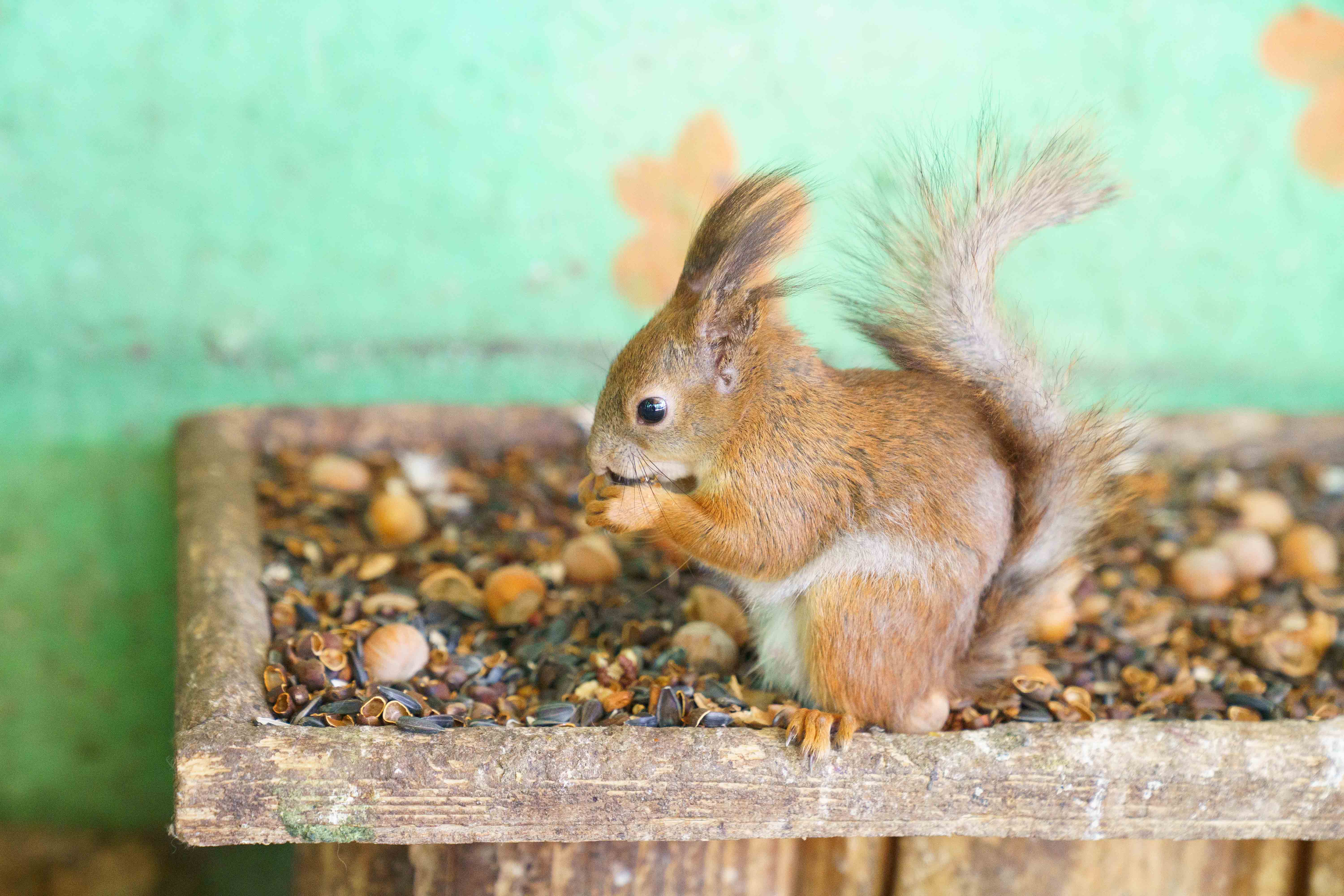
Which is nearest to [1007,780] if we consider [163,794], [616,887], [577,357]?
[616,887]

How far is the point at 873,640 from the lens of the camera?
93 centimetres

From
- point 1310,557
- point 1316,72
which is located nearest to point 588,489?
point 1310,557

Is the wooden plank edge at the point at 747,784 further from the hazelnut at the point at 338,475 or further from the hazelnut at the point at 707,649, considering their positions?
the hazelnut at the point at 338,475

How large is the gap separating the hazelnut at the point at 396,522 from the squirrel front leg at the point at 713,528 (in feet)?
1.53

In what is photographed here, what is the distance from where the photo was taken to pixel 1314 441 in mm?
1675

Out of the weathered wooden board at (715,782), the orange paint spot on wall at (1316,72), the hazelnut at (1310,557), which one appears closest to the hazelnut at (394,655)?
the weathered wooden board at (715,782)

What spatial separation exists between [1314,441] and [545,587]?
1.20 m

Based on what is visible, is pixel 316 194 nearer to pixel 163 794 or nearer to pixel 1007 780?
pixel 163 794

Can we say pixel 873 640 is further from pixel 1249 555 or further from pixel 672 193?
pixel 672 193

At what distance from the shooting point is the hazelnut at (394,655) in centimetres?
103

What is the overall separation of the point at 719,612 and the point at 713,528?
0.79 ft

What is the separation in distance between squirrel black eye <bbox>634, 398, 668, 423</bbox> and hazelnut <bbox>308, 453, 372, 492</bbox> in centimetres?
61

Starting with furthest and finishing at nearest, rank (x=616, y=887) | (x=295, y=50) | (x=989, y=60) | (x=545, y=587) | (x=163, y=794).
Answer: (x=163, y=794) → (x=989, y=60) → (x=295, y=50) → (x=545, y=587) → (x=616, y=887)

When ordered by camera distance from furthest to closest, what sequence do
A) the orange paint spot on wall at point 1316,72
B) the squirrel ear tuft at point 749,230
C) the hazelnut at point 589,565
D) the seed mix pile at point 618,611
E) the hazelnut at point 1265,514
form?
1. the orange paint spot on wall at point 1316,72
2. the hazelnut at point 1265,514
3. the hazelnut at point 589,565
4. the seed mix pile at point 618,611
5. the squirrel ear tuft at point 749,230
